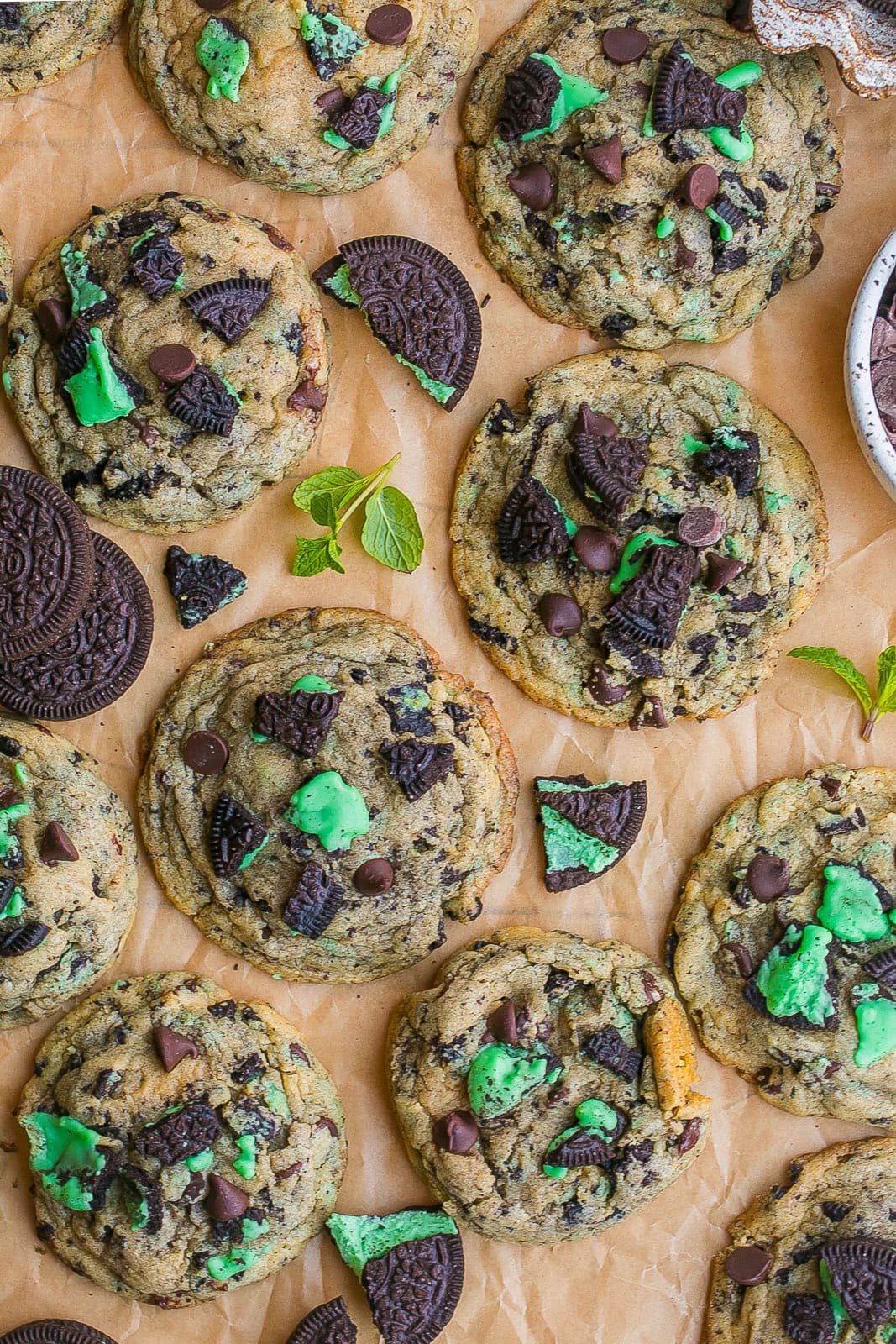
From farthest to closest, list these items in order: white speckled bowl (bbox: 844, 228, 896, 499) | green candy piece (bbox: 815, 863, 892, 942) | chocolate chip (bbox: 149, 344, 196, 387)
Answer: green candy piece (bbox: 815, 863, 892, 942) < white speckled bowl (bbox: 844, 228, 896, 499) < chocolate chip (bbox: 149, 344, 196, 387)

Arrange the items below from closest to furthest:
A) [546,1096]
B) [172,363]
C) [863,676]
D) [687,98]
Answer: [172,363] → [687,98] → [546,1096] → [863,676]

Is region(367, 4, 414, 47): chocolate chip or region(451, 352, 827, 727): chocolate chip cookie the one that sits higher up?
region(367, 4, 414, 47): chocolate chip

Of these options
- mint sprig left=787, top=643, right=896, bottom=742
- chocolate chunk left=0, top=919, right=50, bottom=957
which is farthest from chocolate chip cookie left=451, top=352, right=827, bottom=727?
chocolate chunk left=0, top=919, right=50, bottom=957

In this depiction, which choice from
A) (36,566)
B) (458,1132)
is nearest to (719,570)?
(458,1132)

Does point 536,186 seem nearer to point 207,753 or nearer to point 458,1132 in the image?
point 207,753

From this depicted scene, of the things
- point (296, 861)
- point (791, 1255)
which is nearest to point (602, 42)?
point (296, 861)

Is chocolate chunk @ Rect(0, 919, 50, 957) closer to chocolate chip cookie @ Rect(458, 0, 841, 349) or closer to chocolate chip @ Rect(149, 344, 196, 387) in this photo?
chocolate chip @ Rect(149, 344, 196, 387)

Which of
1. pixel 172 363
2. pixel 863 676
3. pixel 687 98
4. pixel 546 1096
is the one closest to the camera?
pixel 172 363
